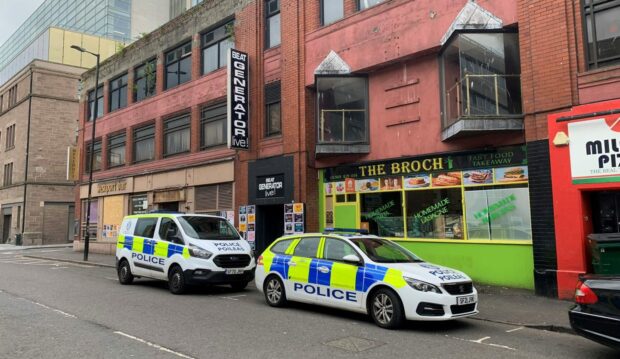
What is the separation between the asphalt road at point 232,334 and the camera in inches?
241

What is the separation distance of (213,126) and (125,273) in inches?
330

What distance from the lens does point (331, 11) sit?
15.9 meters

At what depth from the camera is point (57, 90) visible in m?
40.6

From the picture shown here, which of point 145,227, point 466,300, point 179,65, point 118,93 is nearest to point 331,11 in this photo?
point 145,227

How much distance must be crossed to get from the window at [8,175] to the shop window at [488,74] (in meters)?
43.0

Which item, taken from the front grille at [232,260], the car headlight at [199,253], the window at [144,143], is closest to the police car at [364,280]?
the front grille at [232,260]

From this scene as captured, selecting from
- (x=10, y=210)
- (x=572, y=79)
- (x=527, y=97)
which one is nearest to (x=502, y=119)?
(x=527, y=97)

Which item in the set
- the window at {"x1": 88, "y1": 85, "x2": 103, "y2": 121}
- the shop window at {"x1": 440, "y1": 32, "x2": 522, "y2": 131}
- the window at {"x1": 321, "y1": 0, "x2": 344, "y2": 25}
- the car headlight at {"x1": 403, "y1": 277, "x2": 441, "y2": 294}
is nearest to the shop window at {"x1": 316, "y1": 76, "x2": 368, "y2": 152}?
the window at {"x1": 321, "y1": 0, "x2": 344, "y2": 25}

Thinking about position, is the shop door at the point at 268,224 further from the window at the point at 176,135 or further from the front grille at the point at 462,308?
the front grille at the point at 462,308

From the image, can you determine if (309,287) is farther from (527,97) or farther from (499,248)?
(527,97)

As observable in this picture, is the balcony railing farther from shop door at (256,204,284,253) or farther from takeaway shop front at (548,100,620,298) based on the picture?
shop door at (256,204,284,253)

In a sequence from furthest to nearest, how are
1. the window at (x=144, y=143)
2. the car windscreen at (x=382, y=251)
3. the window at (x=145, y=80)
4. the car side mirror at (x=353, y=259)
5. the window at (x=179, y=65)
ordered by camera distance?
the window at (x=145, y=80)
the window at (x=144, y=143)
the window at (x=179, y=65)
the car windscreen at (x=382, y=251)
the car side mirror at (x=353, y=259)

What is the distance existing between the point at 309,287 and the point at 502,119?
238 inches

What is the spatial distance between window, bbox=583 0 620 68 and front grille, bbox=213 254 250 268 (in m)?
8.88
